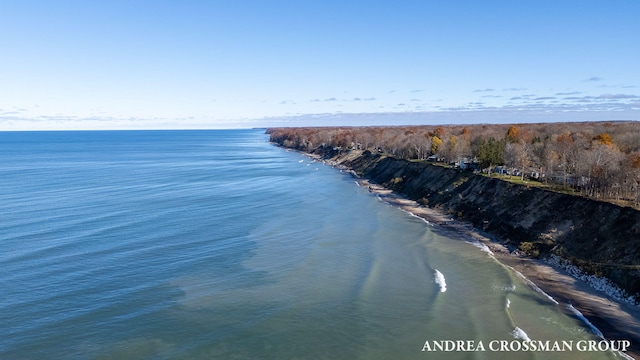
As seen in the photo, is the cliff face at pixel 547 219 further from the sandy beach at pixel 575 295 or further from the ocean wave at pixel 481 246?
the ocean wave at pixel 481 246

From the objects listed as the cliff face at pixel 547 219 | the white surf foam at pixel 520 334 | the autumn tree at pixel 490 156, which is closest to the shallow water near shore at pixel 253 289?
the white surf foam at pixel 520 334

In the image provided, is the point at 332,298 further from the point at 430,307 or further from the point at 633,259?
the point at 633,259

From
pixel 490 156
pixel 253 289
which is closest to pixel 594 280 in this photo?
pixel 253 289

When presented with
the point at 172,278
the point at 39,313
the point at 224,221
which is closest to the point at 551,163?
the point at 224,221

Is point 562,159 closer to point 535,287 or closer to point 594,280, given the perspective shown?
point 594,280

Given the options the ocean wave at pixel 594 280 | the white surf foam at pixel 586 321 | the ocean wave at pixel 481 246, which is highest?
the ocean wave at pixel 594 280

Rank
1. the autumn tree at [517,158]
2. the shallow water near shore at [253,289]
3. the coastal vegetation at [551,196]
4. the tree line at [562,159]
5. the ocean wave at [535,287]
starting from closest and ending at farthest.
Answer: the shallow water near shore at [253,289] < the ocean wave at [535,287] < the coastal vegetation at [551,196] < the tree line at [562,159] < the autumn tree at [517,158]
